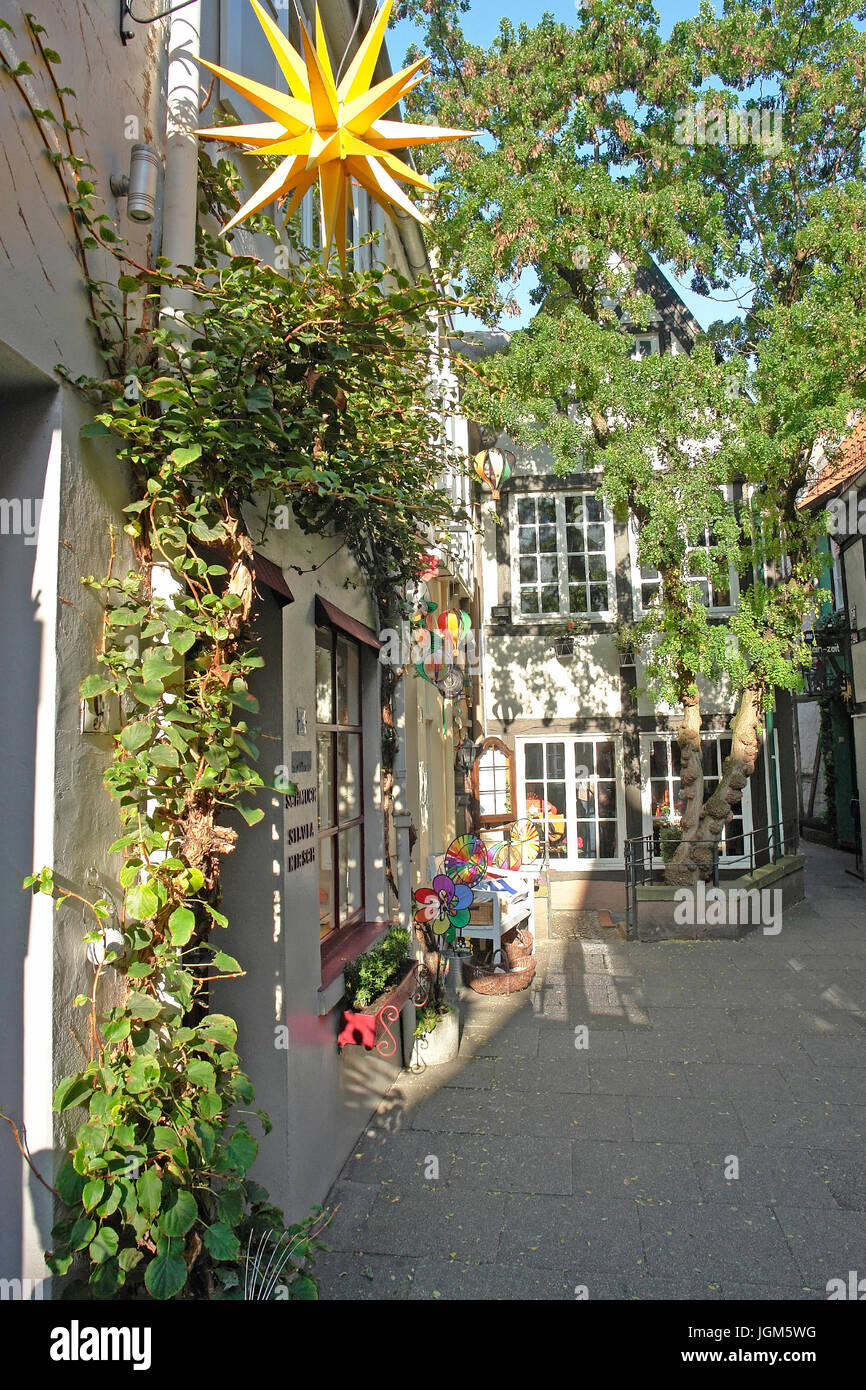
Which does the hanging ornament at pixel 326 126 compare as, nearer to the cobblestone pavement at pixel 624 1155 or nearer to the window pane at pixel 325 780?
the window pane at pixel 325 780

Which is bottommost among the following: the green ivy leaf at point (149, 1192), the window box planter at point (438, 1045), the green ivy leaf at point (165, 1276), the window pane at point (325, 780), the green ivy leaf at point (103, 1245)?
the window box planter at point (438, 1045)

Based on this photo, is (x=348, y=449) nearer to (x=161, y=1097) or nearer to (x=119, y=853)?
(x=119, y=853)

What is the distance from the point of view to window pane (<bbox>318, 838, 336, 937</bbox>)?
16.4 feet

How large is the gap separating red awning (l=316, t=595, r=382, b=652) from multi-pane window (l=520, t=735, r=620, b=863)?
8018mm

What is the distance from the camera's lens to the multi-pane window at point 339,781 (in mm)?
5133

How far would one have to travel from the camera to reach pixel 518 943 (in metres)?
8.87

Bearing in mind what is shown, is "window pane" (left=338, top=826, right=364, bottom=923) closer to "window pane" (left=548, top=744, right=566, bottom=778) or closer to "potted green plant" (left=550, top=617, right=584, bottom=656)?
"window pane" (left=548, top=744, right=566, bottom=778)

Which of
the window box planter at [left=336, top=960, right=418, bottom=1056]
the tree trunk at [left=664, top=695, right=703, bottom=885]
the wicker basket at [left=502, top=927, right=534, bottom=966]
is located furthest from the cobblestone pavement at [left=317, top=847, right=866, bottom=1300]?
the tree trunk at [left=664, top=695, right=703, bottom=885]

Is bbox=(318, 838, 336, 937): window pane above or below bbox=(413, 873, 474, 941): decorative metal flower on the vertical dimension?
above

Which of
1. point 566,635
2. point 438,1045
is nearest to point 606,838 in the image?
point 566,635

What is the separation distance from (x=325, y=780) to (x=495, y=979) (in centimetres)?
375

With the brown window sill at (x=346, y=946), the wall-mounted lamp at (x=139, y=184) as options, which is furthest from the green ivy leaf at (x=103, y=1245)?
the wall-mounted lamp at (x=139, y=184)

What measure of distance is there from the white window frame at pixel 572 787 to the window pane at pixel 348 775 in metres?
7.85

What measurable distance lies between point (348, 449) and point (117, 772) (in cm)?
190
